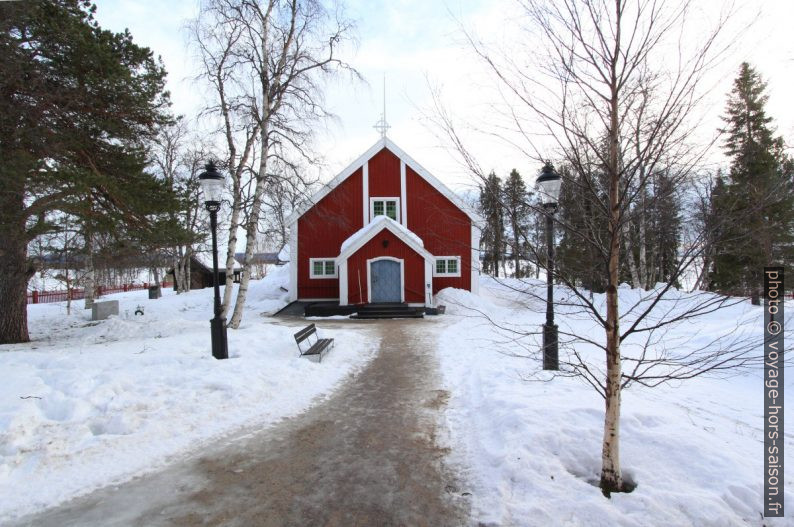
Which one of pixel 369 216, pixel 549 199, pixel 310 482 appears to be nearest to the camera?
pixel 310 482

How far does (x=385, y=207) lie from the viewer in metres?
21.9

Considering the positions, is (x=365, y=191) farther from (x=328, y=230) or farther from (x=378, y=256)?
(x=378, y=256)

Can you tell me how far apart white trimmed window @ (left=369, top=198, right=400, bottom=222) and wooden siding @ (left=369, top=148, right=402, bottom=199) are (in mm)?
→ 271

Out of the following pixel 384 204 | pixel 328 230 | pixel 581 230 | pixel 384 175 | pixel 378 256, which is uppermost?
pixel 384 175

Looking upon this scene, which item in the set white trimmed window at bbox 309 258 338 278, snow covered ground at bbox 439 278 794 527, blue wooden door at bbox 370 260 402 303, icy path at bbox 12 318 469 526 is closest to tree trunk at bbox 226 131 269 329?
icy path at bbox 12 318 469 526

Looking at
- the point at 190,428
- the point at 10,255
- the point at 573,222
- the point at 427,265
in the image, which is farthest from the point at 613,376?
the point at 427,265

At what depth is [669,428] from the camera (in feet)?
15.0

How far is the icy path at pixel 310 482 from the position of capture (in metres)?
3.20

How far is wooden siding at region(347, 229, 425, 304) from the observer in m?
19.2

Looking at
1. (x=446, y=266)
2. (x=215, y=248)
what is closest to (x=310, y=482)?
(x=215, y=248)

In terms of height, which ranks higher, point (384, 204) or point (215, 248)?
point (384, 204)

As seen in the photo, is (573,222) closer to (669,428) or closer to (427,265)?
(669,428)

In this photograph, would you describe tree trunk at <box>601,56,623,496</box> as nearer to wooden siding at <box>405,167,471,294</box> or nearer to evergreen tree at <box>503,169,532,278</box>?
evergreen tree at <box>503,169,532,278</box>

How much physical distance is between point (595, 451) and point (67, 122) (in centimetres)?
1205
